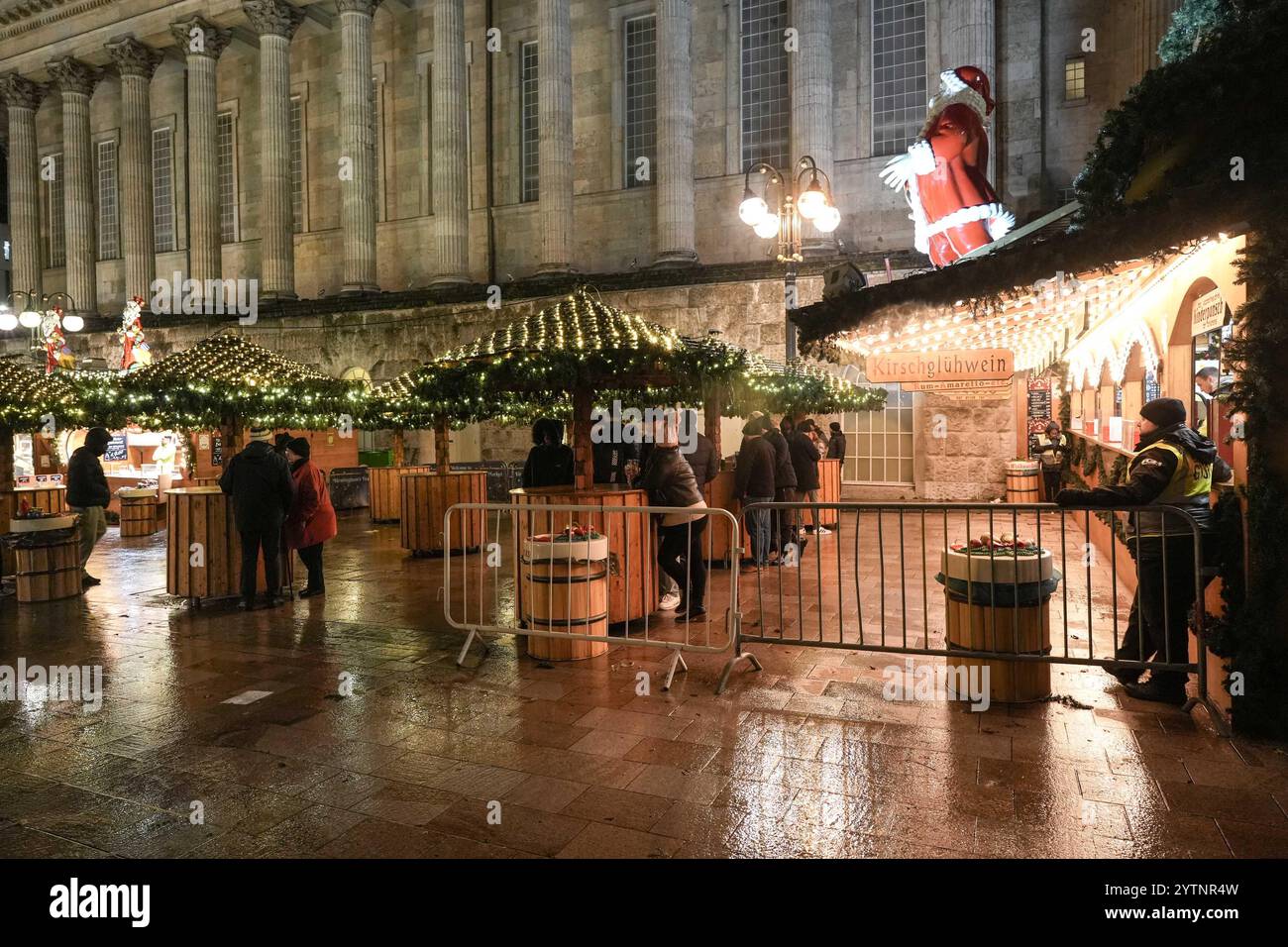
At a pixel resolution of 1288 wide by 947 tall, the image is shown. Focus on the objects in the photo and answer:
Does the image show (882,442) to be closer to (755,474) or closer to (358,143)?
(755,474)

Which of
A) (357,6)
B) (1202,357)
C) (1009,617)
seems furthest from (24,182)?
(1202,357)

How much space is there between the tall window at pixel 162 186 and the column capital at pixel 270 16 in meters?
7.51

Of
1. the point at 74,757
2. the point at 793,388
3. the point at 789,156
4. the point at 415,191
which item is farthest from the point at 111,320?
the point at 74,757

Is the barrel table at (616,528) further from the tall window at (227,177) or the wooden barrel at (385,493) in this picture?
the tall window at (227,177)

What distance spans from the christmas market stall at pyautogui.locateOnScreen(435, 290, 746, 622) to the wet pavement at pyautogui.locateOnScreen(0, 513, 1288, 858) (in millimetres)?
887

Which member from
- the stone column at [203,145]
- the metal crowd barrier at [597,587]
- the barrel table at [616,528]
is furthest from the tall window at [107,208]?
the barrel table at [616,528]

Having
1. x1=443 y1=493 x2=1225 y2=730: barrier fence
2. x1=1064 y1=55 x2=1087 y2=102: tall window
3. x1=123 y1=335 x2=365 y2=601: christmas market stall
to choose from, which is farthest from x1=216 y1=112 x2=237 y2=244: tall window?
x1=1064 y1=55 x2=1087 y2=102: tall window

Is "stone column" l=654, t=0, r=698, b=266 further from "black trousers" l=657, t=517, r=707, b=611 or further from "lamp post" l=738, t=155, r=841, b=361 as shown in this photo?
"black trousers" l=657, t=517, r=707, b=611

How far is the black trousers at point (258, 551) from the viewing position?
327 inches

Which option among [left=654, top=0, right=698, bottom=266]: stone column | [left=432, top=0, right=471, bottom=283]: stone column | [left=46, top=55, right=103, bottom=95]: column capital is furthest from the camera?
[left=46, top=55, right=103, bottom=95]: column capital

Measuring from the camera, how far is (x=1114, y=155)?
15.1ft

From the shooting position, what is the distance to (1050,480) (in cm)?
1542

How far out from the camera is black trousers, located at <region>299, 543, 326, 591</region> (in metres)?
8.99
